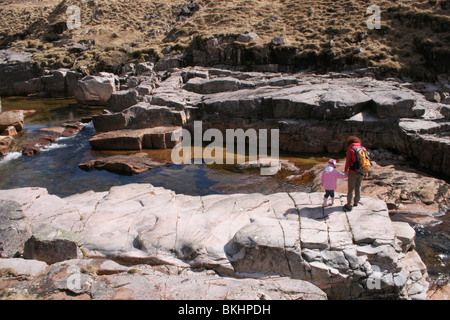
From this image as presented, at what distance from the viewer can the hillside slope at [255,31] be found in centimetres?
2868

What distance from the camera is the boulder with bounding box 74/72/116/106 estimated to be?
3050cm

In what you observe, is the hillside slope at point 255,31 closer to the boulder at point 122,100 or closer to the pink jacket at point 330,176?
the boulder at point 122,100

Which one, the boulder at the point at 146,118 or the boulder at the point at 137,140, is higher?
the boulder at the point at 146,118

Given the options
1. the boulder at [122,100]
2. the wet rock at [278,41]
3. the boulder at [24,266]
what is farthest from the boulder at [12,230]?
the wet rock at [278,41]

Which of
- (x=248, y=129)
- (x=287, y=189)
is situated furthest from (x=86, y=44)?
(x=287, y=189)

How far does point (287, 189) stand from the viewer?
47.2 feet

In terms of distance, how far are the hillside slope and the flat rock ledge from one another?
22.9 meters

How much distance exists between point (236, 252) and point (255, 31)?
3379 cm

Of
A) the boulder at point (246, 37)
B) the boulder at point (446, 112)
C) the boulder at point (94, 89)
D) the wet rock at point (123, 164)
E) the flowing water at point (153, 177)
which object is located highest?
the boulder at point (246, 37)

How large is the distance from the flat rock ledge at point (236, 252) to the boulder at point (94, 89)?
24.0m

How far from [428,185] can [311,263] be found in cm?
838

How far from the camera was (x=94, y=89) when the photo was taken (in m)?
A: 30.7

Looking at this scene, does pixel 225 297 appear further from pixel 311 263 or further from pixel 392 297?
pixel 392 297

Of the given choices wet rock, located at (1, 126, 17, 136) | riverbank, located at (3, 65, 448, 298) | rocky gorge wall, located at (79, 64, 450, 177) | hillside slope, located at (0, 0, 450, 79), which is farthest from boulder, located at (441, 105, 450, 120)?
wet rock, located at (1, 126, 17, 136)
